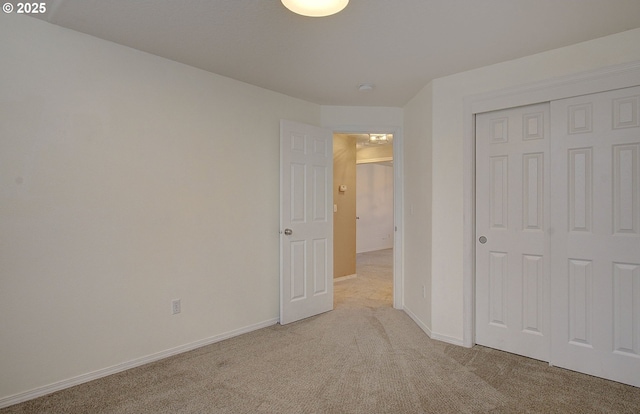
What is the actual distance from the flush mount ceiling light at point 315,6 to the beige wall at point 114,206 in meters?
1.54

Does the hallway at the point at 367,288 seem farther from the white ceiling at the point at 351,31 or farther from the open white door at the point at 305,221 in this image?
the white ceiling at the point at 351,31

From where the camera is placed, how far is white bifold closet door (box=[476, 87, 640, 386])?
2418 mm

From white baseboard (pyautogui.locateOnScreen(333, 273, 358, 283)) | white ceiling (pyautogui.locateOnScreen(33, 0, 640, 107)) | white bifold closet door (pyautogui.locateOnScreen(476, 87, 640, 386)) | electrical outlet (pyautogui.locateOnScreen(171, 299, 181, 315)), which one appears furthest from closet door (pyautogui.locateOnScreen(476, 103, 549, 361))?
white baseboard (pyautogui.locateOnScreen(333, 273, 358, 283))

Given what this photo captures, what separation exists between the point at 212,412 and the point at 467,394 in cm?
158

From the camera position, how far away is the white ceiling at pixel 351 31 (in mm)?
2062

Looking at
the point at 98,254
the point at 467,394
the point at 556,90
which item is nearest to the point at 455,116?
the point at 556,90

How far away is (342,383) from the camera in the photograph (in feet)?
7.82

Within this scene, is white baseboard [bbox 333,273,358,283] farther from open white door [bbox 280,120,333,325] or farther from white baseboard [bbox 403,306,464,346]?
white baseboard [bbox 403,306,464,346]

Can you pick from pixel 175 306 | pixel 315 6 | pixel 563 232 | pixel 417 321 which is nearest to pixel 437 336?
pixel 417 321

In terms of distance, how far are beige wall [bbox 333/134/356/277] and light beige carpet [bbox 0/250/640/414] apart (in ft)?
8.17

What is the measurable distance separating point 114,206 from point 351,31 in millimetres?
2062

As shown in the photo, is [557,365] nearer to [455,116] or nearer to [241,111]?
[455,116]

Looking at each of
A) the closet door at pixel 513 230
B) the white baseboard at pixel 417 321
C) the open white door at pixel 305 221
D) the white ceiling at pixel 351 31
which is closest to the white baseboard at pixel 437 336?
the white baseboard at pixel 417 321

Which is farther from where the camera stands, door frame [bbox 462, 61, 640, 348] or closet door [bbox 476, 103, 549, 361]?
closet door [bbox 476, 103, 549, 361]
